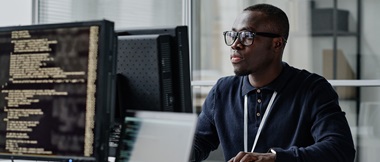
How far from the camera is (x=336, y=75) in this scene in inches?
125

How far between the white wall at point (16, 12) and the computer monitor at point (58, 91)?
2527 millimetres

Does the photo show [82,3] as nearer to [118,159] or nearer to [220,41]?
[220,41]

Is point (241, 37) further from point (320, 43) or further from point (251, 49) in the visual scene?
point (320, 43)

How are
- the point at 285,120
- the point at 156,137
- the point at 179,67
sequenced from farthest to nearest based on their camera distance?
the point at 285,120, the point at 179,67, the point at 156,137

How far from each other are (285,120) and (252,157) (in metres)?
0.39

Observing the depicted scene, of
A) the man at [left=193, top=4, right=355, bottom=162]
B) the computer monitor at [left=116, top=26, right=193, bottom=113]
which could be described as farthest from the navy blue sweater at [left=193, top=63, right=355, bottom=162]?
the computer monitor at [left=116, top=26, right=193, bottom=113]

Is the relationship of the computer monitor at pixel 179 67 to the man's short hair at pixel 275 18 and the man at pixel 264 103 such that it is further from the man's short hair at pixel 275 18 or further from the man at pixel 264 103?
the man's short hair at pixel 275 18

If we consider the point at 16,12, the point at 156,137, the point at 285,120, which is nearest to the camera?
the point at 156,137

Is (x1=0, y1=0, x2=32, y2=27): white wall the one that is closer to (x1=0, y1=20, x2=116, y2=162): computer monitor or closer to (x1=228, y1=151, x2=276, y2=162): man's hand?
(x1=0, y1=20, x2=116, y2=162): computer monitor

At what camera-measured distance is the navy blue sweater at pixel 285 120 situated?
1687 mm

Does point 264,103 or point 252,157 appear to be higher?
point 264,103

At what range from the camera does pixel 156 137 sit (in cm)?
122

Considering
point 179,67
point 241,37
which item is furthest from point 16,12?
point 179,67

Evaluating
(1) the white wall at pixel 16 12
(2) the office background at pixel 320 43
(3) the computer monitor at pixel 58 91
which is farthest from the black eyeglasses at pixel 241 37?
(1) the white wall at pixel 16 12
